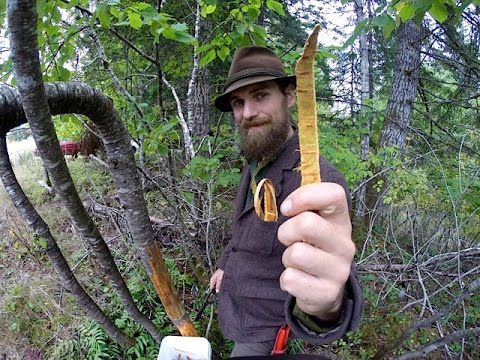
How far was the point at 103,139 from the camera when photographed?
1641 millimetres

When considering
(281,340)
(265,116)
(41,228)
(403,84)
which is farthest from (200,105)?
(403,84)

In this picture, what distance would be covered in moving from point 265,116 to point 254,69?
329 millimetres

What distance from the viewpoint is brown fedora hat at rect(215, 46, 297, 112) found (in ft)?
6.35

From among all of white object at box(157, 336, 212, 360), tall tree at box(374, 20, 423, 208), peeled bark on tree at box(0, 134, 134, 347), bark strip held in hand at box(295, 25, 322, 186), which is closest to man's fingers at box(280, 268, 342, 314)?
bark strip held in hand at box(295, 25, 322, 186)

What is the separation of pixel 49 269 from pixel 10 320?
2.42ft

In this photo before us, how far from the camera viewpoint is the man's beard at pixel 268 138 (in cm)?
210

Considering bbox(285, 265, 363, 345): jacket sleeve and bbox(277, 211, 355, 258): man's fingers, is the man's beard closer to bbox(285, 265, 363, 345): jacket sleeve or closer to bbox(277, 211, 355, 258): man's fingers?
bbox(285, 265, 363, 345): jacket sleeve

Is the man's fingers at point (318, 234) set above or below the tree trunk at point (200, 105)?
below

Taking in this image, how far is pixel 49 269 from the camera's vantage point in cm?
399

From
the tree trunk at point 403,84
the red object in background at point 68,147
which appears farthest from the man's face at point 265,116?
the red object in background at point 68,147

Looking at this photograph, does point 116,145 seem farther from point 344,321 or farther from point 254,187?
point 344,321

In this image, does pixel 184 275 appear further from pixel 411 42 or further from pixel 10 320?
pixel 411 42

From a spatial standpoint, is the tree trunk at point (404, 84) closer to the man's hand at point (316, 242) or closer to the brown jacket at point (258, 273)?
the brown jacket at point (258, 273)

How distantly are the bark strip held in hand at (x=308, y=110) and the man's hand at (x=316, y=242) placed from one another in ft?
0.14
